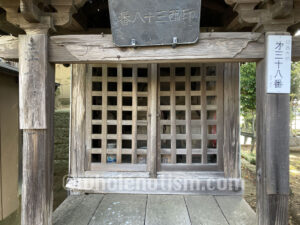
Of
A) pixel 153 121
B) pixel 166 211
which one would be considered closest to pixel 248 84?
pixel 153 121

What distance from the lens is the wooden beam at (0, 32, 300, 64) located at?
1.93m

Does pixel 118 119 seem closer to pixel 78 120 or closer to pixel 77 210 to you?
pixel 78 120

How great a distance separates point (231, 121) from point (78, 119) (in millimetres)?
2437

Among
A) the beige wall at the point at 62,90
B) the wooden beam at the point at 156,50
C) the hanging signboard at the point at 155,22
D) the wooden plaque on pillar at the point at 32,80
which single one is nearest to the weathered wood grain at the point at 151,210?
the wooden plaque on pillar at the point at 32,80

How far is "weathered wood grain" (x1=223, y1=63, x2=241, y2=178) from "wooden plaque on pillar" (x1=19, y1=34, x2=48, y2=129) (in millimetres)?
2538

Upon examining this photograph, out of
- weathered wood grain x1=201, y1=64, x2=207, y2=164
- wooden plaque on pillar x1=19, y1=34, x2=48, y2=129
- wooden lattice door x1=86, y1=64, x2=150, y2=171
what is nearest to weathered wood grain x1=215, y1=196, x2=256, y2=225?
weathered wood grain x1=201, y1=64, x2=207, y2=164

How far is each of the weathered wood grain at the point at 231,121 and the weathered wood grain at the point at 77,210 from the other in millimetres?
2038

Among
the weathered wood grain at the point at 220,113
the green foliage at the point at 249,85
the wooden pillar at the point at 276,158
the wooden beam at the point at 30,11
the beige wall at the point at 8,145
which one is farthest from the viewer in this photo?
the green foliage at the point at 249,85

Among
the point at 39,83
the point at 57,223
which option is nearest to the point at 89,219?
the point at 57,223

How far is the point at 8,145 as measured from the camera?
384 centimetres

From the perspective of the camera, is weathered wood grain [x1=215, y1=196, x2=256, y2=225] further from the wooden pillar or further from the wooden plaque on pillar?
the wooden plaque on pillar

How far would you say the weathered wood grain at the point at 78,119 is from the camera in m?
3.16

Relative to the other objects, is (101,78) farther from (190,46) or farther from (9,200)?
(9,200)

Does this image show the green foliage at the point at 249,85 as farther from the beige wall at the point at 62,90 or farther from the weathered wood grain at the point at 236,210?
the beige wall at the point at 62,90
